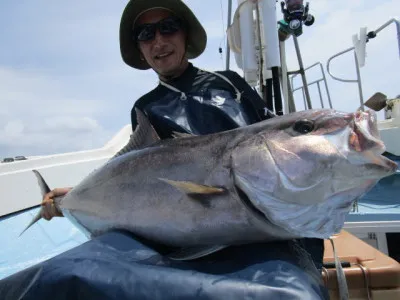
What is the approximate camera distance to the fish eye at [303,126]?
4.38ft

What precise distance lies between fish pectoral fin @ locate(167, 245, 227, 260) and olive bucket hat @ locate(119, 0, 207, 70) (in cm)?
182

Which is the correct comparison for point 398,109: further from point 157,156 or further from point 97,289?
point 97,289

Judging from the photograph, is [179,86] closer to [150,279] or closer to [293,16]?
[150,279]

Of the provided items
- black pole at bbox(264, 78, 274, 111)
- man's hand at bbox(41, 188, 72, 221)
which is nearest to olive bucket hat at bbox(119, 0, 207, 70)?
man's hand at bbox(41, 188, 72, 221)

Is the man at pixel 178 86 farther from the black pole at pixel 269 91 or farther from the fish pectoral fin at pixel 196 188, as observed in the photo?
the black pole at pixel 269 91

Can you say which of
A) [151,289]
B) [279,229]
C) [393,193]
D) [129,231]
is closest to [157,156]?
[129,231]

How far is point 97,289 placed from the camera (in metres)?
0.94

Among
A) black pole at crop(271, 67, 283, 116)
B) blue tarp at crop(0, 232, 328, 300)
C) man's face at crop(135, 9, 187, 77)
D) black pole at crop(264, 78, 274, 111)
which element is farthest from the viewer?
black pole at crop(264, 78, 274, 111)

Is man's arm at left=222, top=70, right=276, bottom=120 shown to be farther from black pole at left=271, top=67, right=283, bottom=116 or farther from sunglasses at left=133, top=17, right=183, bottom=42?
black pole at left=271, top=67, right=283, bottom=116

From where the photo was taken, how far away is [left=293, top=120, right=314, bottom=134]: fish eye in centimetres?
133

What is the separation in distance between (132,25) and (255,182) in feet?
6.03

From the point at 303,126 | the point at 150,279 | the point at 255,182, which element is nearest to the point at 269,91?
the point at 303,126

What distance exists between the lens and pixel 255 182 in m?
1.31

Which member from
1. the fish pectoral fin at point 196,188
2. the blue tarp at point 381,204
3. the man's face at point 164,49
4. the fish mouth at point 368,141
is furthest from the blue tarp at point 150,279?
the blue tarp at point 381,204
